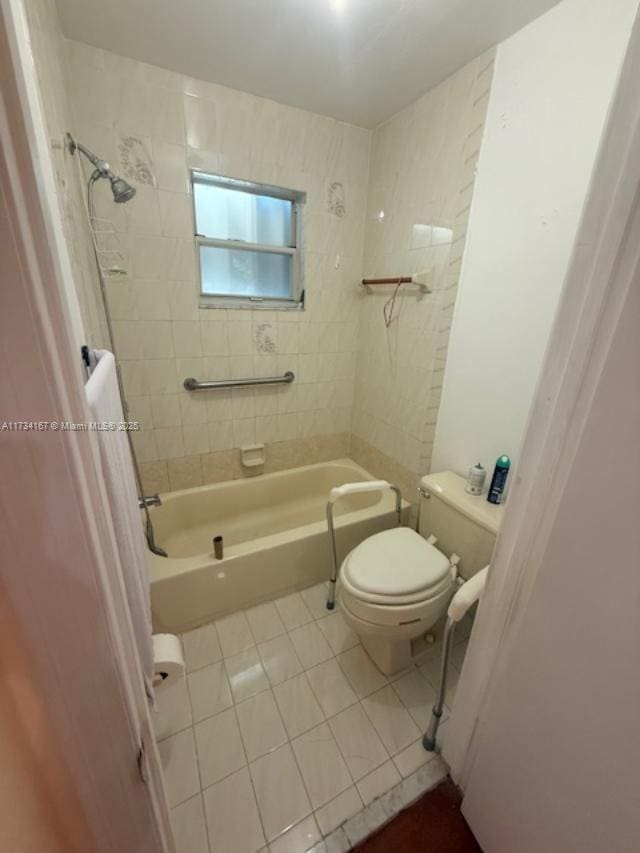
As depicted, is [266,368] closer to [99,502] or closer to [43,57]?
[43,57]

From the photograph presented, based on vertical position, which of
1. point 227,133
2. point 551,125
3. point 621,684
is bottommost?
point 621,684

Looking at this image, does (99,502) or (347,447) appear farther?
(347,447)

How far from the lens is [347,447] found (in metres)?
2.49

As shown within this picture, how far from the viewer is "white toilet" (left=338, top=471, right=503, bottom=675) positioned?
121 centimetres

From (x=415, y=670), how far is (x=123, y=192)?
223cm

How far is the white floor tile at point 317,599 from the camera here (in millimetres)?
1649

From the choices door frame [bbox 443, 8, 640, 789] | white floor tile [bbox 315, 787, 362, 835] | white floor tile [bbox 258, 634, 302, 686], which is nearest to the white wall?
door frame [bbox 443, 8, 640, 789]

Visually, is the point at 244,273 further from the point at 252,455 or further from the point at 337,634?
the point at 337,634

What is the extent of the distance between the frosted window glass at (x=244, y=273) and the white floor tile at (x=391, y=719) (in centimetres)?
199

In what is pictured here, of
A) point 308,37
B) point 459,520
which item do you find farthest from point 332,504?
point 308,37

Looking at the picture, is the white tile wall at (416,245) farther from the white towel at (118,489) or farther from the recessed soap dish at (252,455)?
the white towel at (118,489)

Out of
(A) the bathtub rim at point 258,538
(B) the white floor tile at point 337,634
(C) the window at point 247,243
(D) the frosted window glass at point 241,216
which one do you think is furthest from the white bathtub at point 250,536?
(D) the frosted window glass at point 241,216

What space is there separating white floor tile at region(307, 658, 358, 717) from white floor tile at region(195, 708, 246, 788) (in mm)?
310

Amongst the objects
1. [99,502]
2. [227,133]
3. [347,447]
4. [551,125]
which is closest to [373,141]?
[227,133]
